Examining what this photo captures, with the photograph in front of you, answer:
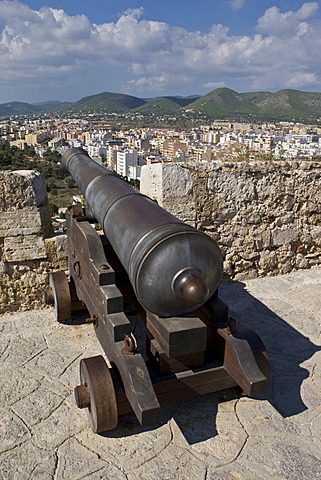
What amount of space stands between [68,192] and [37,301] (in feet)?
71.9

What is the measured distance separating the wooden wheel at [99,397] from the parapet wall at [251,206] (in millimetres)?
2185

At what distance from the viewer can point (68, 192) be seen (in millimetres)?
24953

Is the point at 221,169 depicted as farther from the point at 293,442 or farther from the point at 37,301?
the point at 293,442

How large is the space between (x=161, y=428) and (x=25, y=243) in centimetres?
208

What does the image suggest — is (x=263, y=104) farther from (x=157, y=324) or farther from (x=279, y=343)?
(x=157, y=324)

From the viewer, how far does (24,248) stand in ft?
11.9

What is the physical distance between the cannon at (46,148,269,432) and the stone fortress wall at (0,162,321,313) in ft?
3.44

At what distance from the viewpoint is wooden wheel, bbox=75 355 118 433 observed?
2104mm

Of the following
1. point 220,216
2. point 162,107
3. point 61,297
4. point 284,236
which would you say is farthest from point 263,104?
point 61,297

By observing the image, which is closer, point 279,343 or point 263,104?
point 279,343

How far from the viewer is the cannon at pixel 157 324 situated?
1941 millimetres

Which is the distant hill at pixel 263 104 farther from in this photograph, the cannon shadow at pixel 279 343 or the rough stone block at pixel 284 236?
the cannon shadow at pixel 279 343

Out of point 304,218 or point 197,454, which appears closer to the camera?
point 197,454

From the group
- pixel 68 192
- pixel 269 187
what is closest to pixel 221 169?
pixel 269 187
